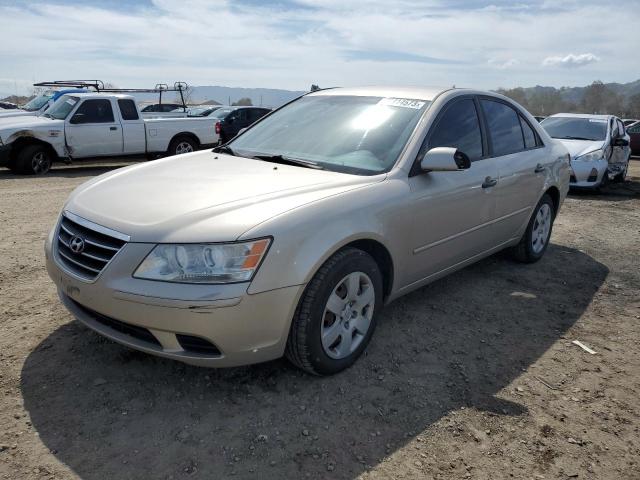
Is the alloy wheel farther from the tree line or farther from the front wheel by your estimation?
the tree line

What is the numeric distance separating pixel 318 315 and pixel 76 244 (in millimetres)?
1350

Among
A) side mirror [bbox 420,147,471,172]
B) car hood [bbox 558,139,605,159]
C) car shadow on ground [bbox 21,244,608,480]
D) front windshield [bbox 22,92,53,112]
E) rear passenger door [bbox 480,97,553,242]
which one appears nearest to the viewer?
car shadow on ground [bbox 21,244,608,480]

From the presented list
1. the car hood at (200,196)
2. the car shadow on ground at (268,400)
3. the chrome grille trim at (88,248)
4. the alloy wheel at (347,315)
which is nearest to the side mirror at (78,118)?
the car hood at (200,196)

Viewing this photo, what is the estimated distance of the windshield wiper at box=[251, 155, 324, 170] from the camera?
11.5 feet

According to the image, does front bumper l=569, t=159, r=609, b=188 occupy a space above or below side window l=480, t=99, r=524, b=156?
below

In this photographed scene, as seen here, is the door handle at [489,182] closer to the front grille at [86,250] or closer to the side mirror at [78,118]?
the front grille at [86,250]

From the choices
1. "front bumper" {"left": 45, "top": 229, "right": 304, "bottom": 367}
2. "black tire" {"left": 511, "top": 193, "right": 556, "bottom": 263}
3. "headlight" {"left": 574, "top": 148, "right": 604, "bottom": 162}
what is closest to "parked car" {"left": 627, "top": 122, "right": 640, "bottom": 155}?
"headlight" {"left": 574, "top": 148, "right": 604, "bottom": 162}

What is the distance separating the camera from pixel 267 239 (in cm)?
260

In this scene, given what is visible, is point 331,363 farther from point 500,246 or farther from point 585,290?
point 585,290

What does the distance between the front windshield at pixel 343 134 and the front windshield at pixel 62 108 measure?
344 inches

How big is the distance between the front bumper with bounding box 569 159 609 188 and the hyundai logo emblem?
363 inches

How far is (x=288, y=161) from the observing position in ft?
11.9

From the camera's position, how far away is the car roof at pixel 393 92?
13.0 feet

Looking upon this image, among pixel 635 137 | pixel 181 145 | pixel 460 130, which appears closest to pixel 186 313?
pixel 460 130
